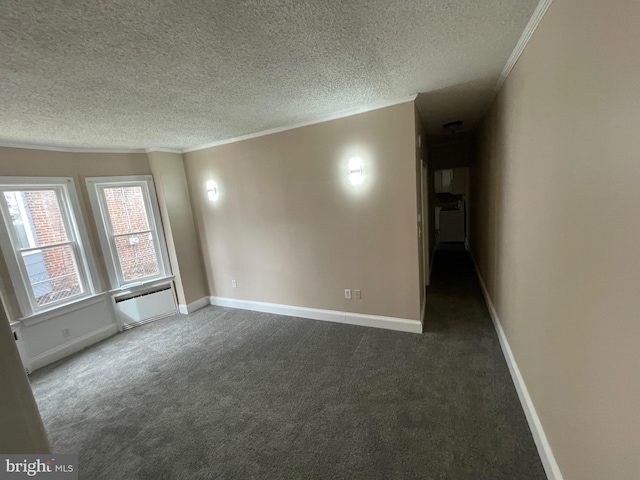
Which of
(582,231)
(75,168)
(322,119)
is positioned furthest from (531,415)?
(75,168)

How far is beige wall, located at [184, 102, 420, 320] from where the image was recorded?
9.46 feet

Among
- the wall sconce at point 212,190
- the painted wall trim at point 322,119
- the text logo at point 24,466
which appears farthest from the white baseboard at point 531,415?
the wall sconce at point 212,190

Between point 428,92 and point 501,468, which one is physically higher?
point 428,92

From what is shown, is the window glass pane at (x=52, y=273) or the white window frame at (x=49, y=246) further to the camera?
the window glass pane at (x=52, y=273)

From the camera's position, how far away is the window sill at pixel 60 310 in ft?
10.1

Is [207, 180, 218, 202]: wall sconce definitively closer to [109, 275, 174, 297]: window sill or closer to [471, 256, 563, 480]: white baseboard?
[109, 275, 174, 297]: window sill

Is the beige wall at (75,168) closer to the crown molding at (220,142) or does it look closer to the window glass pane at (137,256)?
the crown molding at (220,142)

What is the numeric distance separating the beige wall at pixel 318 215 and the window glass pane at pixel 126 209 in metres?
0.75

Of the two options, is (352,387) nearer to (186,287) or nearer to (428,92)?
(428,92)

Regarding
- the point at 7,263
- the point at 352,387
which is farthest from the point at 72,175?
the point at 352,387

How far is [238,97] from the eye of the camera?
7.59ft

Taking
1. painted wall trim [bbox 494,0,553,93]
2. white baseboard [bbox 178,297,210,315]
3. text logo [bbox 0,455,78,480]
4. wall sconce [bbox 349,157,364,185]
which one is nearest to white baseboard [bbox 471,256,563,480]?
wall sconce [bbox 349,157,364,185]

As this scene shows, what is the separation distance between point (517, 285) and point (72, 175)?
5261 millimetres

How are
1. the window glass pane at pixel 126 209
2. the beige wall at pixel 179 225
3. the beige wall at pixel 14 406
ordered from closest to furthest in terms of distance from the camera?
the beige wall at pixel 14 406
the window glass pane at pixel 126 209
the beige wall at pixel 179 225
